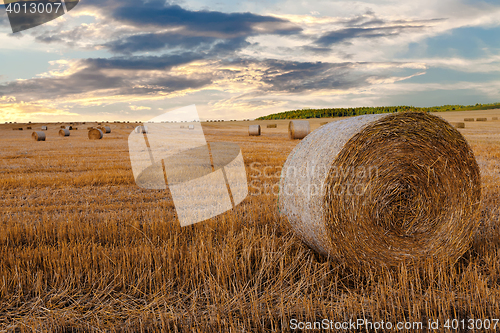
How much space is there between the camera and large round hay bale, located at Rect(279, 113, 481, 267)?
3.91m

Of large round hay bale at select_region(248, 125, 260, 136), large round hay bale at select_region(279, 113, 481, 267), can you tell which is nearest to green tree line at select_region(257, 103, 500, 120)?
large round hay bale at select_region(248, 125, 260, 136)

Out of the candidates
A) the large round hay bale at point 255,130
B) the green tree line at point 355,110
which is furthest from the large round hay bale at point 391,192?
the green tree line at point 355,110

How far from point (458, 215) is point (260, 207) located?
3.12m

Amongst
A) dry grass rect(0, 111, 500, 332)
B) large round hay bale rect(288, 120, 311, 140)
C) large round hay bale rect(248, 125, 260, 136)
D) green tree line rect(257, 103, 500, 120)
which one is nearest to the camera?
dry grass rect(0, 111, 500, 332)

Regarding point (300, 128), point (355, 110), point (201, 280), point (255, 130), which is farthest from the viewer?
point (355, 110)

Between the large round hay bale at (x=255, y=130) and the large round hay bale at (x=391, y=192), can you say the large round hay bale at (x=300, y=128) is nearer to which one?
the large round hay bale at (x=255, y=130)

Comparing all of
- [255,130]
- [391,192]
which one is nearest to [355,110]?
[255,130]

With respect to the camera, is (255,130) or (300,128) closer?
(300,128)

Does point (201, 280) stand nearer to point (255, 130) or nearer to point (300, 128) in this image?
point (300, 128)

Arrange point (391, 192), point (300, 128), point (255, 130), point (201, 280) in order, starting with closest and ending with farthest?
point (201, 280) → point (391, 192) → point (300, 128) → point (255, 130)

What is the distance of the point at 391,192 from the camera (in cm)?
412

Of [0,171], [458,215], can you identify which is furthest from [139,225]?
[0,171]

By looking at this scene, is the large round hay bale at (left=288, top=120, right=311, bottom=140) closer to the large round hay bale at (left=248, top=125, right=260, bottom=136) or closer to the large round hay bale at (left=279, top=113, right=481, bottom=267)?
the large round hay bale at (left=248, top=125, right=260, bottom=136)

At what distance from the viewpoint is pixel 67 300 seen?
10.8ft
